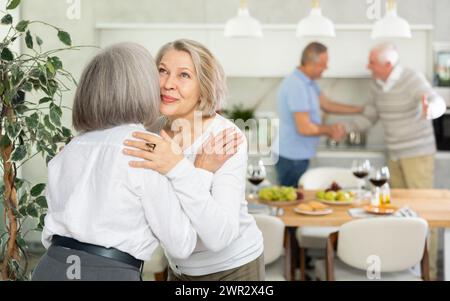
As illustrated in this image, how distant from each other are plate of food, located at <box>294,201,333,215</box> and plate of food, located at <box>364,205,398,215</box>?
175mm

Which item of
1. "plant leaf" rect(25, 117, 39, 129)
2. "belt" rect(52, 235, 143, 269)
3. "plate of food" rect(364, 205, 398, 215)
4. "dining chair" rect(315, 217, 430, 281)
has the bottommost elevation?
"dining chair" rect(315, 217, 430, 281)

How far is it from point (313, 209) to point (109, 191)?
1.79 m

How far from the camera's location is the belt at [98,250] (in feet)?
4.37

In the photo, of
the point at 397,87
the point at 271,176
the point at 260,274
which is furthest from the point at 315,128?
the point at 260,274

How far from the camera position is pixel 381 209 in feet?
9.73

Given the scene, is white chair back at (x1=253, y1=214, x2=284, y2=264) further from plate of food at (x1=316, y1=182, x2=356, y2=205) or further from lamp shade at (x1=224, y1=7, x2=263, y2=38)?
lamp shade at (x1=224, y1=7, x2=263, y2=38)

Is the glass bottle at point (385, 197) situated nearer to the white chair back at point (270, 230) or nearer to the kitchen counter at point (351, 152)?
the white chair back at point (270, 230)

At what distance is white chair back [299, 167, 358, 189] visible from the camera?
3838 millimetres

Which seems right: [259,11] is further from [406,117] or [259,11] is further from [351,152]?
[406,117]

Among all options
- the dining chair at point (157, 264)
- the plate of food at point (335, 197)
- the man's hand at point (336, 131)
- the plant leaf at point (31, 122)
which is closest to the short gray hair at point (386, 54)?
the man's hand at point (336, 131)

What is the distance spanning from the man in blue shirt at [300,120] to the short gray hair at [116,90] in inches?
103

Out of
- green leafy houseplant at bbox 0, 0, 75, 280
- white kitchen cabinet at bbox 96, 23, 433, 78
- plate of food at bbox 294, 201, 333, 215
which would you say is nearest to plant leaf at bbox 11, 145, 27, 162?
green leafy houseplant at bbox 0, 0, 75, 280

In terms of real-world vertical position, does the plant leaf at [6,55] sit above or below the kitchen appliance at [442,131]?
above

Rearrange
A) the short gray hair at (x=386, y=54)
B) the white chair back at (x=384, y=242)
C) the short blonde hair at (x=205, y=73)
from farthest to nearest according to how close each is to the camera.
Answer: the short gray hair at (x=386, y=54) < the white chair back at (x=384, y=242) < the short blonde hair at (x=205, y=73)
